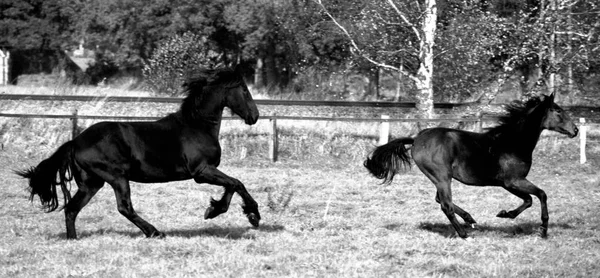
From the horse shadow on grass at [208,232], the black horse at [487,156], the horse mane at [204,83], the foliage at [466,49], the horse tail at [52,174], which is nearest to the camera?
the horse tail at [52,174]

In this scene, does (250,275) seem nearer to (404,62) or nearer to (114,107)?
(114,107)

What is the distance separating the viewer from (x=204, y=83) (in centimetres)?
1030

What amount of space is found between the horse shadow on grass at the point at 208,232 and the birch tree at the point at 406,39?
13.2m

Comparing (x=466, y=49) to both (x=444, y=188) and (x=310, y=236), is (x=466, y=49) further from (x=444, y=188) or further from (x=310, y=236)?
(x=310, y=236)

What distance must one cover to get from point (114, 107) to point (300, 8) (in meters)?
11.8

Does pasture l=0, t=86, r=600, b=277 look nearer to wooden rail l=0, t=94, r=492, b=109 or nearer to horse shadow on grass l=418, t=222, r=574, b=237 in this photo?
horse shadow on grass l=418, t=222, r=574, b=237

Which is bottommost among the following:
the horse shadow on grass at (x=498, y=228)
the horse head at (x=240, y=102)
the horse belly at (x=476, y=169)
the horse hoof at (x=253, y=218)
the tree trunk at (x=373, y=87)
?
the tree trunk at (x=373, y=87)

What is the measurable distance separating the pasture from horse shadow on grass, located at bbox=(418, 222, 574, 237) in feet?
0.05

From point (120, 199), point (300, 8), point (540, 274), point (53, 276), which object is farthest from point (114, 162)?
point (300, 8)

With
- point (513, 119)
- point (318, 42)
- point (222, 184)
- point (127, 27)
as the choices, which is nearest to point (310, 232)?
point (222, 184)

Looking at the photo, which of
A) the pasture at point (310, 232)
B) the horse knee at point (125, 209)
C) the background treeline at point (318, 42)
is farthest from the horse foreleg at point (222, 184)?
the background treeline at point (318, 42)

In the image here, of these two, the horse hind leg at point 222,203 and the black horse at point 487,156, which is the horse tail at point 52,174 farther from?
the black horse at point 487,156

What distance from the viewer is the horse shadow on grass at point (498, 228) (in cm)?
1084

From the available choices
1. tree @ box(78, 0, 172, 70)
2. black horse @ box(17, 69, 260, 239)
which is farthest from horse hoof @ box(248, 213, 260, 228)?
tree @ box(78, 0, 172, 70)
